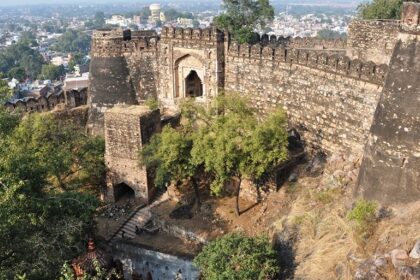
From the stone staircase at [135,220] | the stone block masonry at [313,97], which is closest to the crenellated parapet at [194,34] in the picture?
the stone block masonry at [313,97]

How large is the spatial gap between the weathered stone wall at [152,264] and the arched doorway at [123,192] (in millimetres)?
3578

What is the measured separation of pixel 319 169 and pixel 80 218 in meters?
8.27

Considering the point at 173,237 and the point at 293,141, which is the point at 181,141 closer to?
the point at 173,237

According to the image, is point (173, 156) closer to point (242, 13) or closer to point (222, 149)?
point (222, 149)

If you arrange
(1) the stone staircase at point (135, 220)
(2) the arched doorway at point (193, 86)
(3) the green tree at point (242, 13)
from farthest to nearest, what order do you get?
(3) the green tree at point (242, 13)
(2) the arched doorway at point (193, 86)
(1) the stone staircase at point (135, 220)

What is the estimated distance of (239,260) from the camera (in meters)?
11.5

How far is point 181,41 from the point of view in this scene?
21.2 metres

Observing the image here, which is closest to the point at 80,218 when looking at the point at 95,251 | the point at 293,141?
the point at 95,251

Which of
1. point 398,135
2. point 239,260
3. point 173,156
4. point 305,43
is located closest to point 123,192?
point 173,156

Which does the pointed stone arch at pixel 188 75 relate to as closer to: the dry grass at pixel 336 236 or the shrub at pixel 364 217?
the dry grass at pixel 336 236

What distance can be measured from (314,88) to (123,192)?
8586mm

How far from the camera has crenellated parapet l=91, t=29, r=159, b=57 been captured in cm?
2258

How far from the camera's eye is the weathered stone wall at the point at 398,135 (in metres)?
10.9

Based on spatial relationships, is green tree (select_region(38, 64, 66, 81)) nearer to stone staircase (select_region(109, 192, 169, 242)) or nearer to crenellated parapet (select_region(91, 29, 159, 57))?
crenellated parapet (select_region(91, 29, 159, 57))
